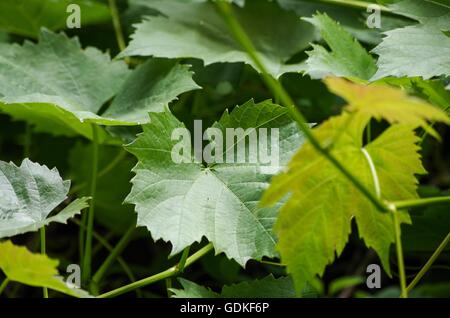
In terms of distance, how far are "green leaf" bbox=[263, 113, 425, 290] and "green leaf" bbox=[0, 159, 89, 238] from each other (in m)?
0.30

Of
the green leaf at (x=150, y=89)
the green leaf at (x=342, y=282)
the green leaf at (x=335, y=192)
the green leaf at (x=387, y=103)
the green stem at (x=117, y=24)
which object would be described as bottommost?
the green leaf at (x=342, y=282)

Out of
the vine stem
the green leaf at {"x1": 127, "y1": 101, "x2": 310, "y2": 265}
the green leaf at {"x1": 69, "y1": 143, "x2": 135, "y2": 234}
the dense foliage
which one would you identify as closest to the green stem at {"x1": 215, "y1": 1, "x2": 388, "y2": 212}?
the dense foliage

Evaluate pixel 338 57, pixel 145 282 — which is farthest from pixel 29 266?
pixel 338 57

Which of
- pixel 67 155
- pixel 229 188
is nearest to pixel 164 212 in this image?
pixel 229 188

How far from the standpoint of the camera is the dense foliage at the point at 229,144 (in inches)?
27.0

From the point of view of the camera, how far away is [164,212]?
0.83 metres

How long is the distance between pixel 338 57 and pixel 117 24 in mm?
586

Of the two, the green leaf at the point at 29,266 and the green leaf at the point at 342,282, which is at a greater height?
the green leaf at the point at 29,266

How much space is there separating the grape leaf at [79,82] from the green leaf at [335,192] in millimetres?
374

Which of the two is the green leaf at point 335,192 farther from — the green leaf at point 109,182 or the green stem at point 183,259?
the green leaf at point 109,182

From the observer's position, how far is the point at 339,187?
2.31 ft

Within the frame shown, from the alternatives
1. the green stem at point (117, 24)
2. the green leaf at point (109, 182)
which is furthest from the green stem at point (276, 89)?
the green stem at point (117, 24)

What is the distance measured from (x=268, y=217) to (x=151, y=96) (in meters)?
0.34
